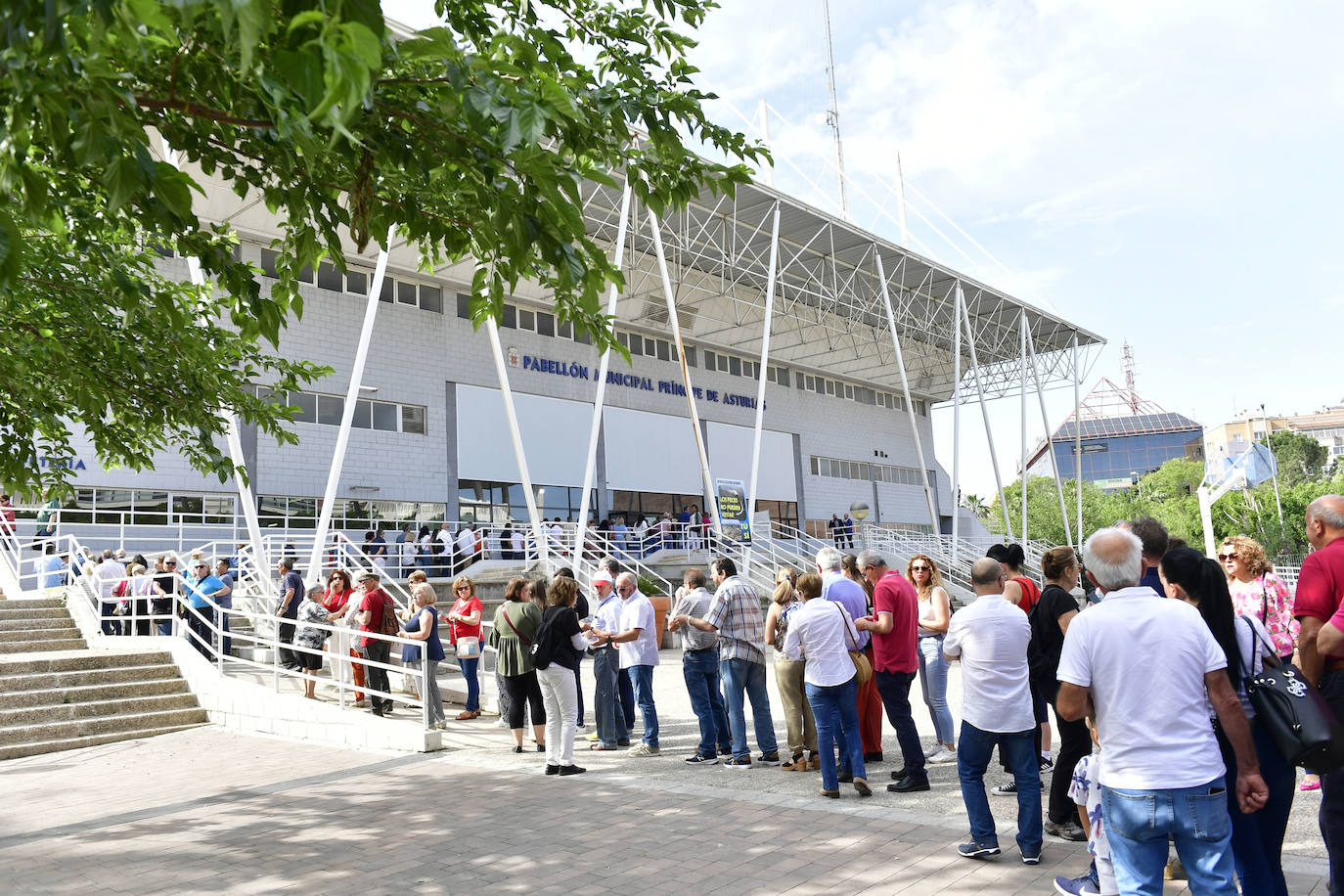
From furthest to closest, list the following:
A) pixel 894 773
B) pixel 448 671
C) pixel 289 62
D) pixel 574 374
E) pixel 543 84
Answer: pixel 574 374 < pixel 448 671 < pixel 894 773 < pixel 543 84 < pixel 289 62

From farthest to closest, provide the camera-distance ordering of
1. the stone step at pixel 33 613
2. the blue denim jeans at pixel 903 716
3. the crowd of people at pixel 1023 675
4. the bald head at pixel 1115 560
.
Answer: the stone step at pixel 33 613
the blue denim jeans at pixel 903 716
the bald head at pixel 1115 560
the crowd of people at pixel 1023 675

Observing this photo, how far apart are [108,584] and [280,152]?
13388mm

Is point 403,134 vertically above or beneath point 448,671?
above

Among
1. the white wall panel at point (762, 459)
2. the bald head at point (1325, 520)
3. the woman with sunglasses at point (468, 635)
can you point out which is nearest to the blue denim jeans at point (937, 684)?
the bald head at point (1325, 520)

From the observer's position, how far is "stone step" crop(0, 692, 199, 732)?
10375 millimetres

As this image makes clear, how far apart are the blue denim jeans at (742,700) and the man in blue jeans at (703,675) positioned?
0.79 feet

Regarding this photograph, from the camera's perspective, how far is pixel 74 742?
33.6 ft

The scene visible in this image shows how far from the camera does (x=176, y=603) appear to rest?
13.4 meters

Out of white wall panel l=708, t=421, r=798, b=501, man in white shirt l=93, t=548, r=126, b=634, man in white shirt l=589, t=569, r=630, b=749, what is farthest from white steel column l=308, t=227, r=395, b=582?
white wall panel l=708, t=421, r=798, b=501

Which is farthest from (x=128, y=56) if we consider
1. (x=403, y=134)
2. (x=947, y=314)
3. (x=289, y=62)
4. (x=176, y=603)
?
(x=947, y=314)

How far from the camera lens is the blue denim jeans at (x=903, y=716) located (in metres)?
6.64

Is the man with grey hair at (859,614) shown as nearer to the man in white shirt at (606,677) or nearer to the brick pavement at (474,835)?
the brick pavement at (474,835)

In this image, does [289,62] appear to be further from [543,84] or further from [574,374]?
[574,374]

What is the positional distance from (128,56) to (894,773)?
624cm
